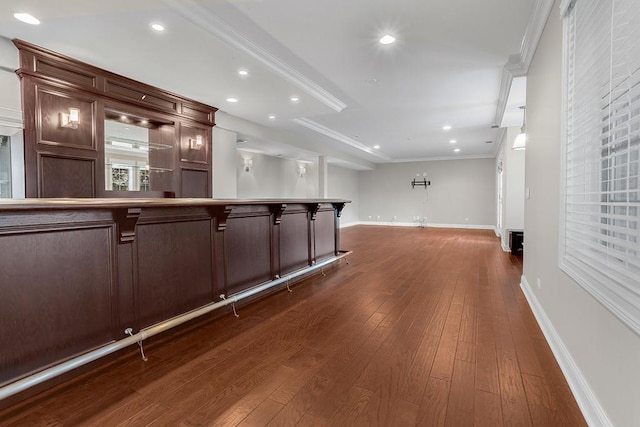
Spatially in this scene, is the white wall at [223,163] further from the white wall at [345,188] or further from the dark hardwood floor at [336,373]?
the white wall at [345,188]

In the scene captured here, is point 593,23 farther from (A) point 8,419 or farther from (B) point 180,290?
(A) point 8,419

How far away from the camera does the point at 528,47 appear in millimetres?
3232

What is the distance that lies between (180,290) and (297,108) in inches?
143

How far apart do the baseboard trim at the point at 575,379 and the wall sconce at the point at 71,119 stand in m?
4.78

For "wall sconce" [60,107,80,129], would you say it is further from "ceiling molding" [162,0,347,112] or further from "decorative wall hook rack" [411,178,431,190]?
"decorative wall hook rack" [411,178,431,190]

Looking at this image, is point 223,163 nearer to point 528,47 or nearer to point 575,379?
point 528,47

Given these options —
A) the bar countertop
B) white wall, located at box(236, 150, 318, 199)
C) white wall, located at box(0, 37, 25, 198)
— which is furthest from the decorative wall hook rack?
white wall, located at box(0, 37, 25, 198)

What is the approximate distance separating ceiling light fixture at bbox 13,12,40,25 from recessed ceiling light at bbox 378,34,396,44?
306cm

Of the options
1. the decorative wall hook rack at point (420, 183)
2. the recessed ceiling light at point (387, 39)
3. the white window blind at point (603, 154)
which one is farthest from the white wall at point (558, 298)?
the decorative wall hook rack at point (420, 183)

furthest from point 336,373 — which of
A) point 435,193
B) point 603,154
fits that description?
point 435,193

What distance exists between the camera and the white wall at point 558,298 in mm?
1297

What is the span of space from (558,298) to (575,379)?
24.7 inches

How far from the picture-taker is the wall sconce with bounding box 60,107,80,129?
3.39 metres

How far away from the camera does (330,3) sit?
269 cm
